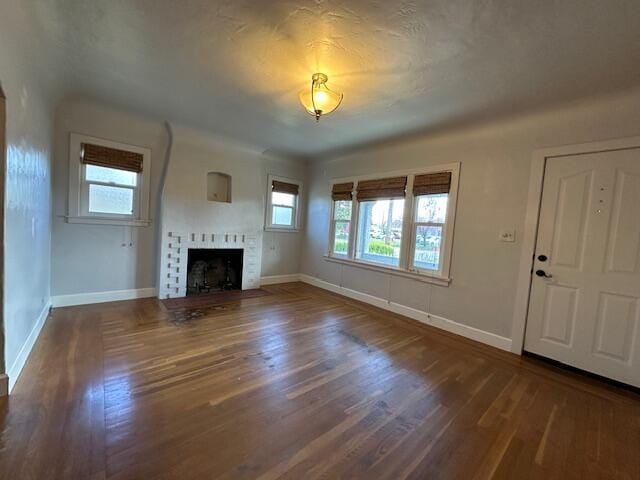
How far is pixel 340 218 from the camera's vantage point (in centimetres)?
524

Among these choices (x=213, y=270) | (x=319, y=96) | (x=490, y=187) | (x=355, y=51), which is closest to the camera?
(x=355, y=51)

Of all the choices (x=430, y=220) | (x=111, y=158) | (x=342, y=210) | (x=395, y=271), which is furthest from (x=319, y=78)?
(x=111, y=158)

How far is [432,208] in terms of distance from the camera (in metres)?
3.86

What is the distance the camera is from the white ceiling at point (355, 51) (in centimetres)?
168

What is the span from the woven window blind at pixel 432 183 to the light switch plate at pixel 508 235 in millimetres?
842

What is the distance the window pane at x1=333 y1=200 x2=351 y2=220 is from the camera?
200 inches

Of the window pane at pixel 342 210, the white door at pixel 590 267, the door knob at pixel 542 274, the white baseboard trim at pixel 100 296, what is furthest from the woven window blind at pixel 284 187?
the door knob at pixel 542 274

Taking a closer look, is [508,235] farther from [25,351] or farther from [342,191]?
[25,351]

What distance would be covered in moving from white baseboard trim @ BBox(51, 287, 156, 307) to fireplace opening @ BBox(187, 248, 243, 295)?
2.07 feet

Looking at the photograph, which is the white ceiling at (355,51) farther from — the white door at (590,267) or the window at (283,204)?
the window at (283,204)

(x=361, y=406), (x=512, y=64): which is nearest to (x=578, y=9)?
(x=512, y=64)

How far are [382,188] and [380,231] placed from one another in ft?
2.30

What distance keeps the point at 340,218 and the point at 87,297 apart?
158 inches

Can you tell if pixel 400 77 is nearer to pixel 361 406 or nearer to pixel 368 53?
pixel 368 53
